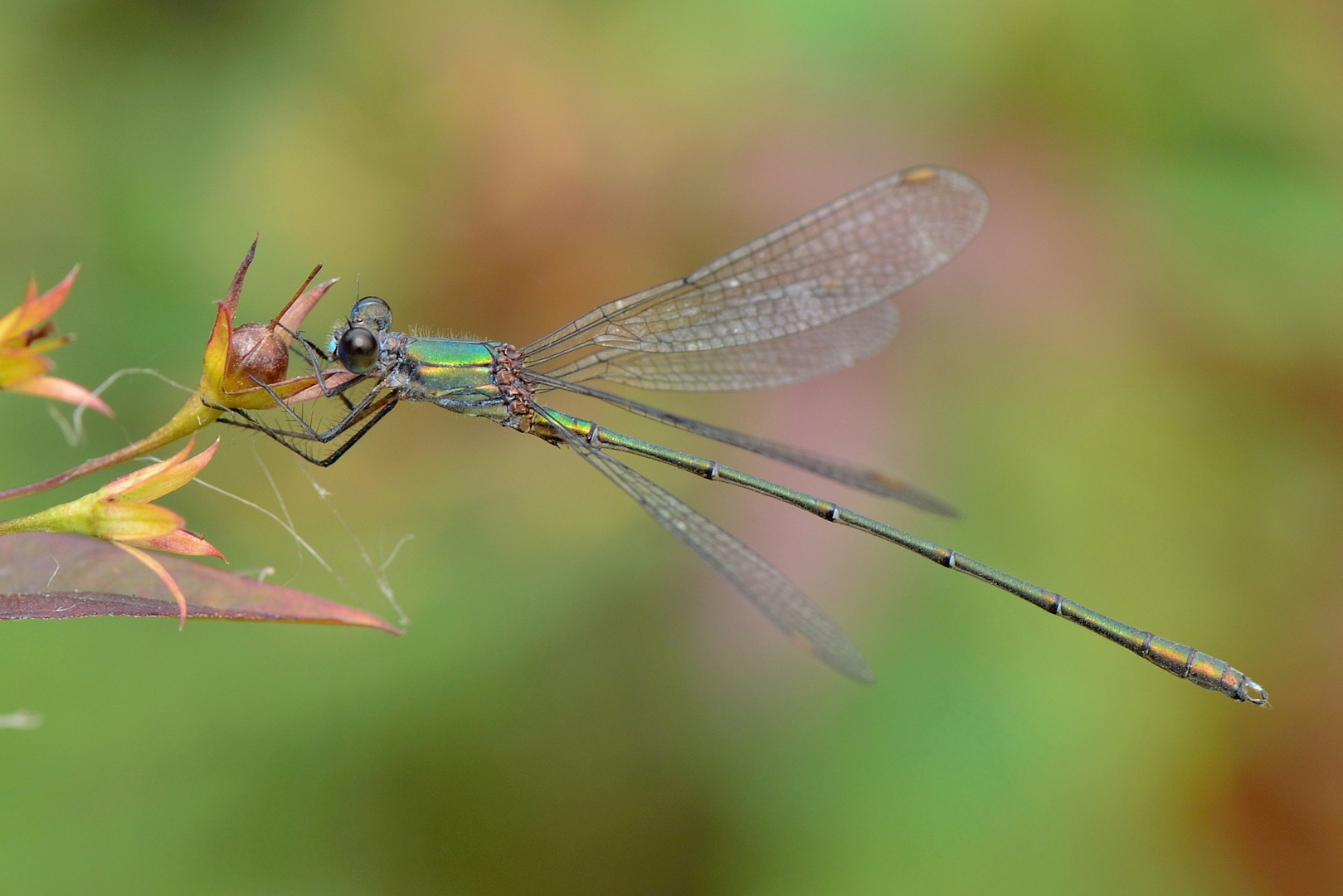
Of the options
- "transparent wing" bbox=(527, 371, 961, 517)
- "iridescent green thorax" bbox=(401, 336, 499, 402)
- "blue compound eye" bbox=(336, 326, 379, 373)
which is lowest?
"blue compound eye" bbox=(336, 326, 379, 373)

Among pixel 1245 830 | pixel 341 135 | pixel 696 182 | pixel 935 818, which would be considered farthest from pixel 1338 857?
pixel 341 135

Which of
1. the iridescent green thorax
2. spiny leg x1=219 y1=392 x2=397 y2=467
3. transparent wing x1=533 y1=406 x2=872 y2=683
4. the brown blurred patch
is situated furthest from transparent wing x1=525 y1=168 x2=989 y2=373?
the brown blurred patch

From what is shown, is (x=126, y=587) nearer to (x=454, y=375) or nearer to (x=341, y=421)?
(x=341, y=421)

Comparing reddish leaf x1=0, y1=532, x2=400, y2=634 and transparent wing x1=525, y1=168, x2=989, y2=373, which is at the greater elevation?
transparent wing x1=525, y1=168, x2=989, y2=373

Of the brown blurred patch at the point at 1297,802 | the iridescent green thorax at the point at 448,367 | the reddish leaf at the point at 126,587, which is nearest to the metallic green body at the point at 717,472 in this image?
the iridescent green thorax at the point at 448,367

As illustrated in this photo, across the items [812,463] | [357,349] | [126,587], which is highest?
[812,463]

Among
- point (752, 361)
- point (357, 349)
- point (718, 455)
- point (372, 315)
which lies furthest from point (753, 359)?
point (357, 349)

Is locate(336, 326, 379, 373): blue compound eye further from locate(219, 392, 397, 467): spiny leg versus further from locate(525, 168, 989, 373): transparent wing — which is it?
locate(525, 168, 989, 373): transparent wing
